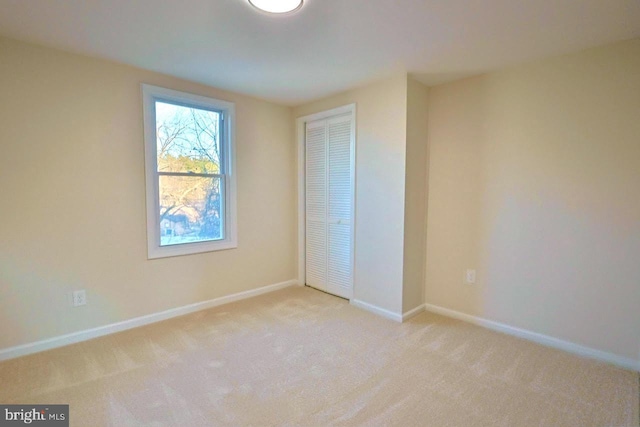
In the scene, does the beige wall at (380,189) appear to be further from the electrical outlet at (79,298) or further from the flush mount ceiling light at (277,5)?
the electrical outlet at (79,298)

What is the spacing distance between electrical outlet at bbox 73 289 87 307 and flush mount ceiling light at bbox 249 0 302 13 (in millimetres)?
2539

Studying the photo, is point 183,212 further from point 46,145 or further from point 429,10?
point 429,10

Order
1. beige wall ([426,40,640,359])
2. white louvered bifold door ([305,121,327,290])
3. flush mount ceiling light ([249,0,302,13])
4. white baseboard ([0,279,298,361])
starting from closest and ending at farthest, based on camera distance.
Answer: flush mount ceiling light ([249,0,302,13]) < beige wall ([426,40,640,359]) < white baseboard ([0,279,298,361]) < white louvered bifold door ([305,121,327,290])

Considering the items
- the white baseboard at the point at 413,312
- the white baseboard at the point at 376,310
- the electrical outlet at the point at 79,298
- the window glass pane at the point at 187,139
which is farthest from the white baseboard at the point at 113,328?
the white baseboard at the point at 413,312

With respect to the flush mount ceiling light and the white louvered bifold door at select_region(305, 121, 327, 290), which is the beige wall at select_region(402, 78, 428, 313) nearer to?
the white louvered bifold door at select_region(305, 121, 327, 290)

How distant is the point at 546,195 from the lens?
250 cm

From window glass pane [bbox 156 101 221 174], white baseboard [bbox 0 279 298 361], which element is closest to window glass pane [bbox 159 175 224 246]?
window glass pane [bbox 156 101 221 174]

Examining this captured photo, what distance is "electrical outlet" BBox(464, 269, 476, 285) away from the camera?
2.93m

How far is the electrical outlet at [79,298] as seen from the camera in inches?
99.0

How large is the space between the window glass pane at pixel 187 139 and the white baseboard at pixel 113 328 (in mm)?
1385

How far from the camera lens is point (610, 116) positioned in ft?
7.25

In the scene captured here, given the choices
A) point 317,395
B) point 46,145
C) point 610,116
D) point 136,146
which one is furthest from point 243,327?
point 610,116

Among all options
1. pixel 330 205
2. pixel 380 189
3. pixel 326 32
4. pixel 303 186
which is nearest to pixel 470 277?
pixel 380 189

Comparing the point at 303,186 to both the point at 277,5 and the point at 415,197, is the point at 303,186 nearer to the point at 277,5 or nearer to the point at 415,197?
the point at 415,197
